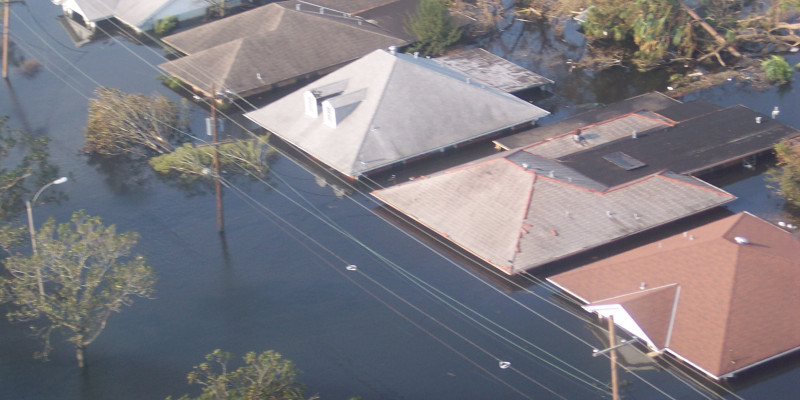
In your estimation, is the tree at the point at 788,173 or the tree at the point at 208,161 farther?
the tree at the point at 208,161

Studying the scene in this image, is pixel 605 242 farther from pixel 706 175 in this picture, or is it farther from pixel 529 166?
pixel 706 175

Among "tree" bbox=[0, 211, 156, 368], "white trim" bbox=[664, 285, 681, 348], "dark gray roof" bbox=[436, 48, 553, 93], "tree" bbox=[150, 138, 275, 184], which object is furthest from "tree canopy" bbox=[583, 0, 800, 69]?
"tree" bbox=[0, 211, 156, 368]

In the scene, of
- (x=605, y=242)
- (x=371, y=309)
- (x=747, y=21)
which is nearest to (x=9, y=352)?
(x=371, y=309)

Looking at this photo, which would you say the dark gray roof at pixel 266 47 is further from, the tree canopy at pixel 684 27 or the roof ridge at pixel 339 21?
the tree canopy at pixel 684 27

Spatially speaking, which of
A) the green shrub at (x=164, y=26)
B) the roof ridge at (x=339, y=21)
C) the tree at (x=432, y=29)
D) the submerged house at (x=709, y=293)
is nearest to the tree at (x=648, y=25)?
the tree at (x=432, y=29)

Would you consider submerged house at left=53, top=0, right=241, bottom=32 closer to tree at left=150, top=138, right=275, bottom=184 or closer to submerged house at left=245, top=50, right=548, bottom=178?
submerged house at left=245, top=50, right=548, bottom=178

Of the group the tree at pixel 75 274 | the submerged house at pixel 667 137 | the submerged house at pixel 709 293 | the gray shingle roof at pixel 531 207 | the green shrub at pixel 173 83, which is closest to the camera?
the tree at pixel 75 274
